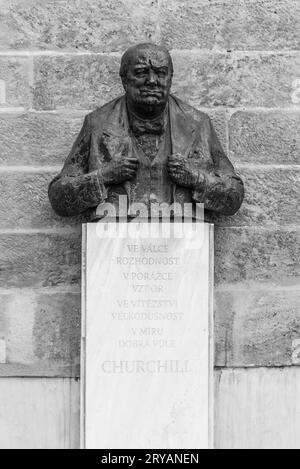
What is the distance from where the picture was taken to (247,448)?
5.45 meters

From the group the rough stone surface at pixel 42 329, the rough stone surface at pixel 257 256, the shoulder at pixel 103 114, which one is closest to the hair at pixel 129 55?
the shoulder at pixel 103 114

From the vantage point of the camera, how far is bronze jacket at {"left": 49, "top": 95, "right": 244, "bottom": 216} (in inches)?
203

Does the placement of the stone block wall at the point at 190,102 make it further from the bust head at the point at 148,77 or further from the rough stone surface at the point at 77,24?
the bust head at the point at 148,77

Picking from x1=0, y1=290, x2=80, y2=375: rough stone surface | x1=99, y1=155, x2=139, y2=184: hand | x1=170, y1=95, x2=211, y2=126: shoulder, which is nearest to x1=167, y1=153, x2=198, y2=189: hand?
x1=99, y1=155, x2=139, y2=184: hand

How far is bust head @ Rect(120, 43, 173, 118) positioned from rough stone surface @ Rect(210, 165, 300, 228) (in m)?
0.70

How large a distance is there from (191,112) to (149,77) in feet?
1.12

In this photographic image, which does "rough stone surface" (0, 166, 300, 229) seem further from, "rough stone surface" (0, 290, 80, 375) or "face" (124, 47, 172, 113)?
"face" (124, 47, 172, 113)

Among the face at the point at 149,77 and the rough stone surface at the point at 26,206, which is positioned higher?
the face at the point at 149,77

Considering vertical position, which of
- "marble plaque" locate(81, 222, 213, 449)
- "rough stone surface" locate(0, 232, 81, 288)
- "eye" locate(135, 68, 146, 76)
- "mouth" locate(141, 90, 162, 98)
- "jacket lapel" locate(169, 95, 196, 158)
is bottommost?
"marble plaque" locate(81, 222, 213, 449)

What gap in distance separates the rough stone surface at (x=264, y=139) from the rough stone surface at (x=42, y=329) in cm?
106

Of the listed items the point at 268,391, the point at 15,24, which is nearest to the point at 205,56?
the point at 15,24

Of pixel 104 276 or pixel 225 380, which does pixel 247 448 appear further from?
pixel 104 276

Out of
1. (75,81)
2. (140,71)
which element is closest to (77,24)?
(75,81)

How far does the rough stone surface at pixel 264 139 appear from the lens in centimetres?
561
